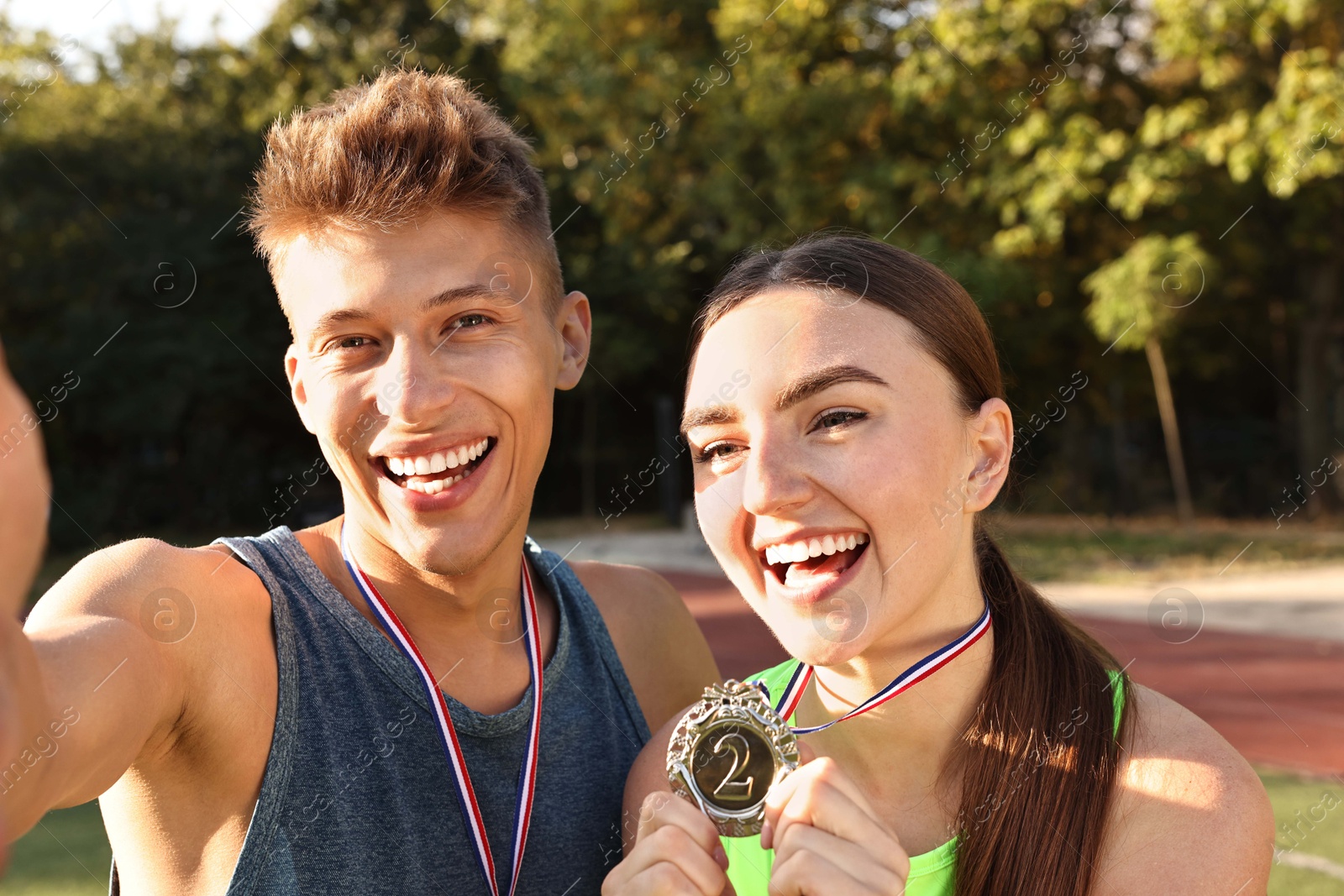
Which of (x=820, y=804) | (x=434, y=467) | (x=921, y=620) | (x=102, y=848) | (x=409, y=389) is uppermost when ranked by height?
(x=409, y=389)

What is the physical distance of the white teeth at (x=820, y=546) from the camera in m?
2.40

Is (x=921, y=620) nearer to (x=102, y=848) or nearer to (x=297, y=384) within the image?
(x=297, y=384)

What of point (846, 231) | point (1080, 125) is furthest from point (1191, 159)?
point (846, 231)

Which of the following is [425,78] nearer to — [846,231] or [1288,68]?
[846,231]

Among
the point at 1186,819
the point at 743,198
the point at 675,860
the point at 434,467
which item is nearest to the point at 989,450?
the point at 1186,819

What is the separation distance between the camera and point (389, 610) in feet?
9.45

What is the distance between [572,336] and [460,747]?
1.17m

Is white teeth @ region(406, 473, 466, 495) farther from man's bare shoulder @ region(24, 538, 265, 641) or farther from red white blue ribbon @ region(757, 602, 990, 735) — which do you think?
red white blue ribbon @ region(757, 602, 990, 735)

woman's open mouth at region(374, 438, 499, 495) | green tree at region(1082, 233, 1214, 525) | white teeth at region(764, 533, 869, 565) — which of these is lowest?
white teeth at region(764, 533, 869, 565)

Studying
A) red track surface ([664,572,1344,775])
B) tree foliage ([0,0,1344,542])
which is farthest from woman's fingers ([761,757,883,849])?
tree foliage ([0,0,1344,542])

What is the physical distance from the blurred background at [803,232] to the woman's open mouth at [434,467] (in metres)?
11.0

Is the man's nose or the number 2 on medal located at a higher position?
the man's nose

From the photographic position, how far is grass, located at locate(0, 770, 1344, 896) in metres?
6.23

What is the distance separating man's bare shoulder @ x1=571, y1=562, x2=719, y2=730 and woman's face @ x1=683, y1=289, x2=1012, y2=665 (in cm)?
94
